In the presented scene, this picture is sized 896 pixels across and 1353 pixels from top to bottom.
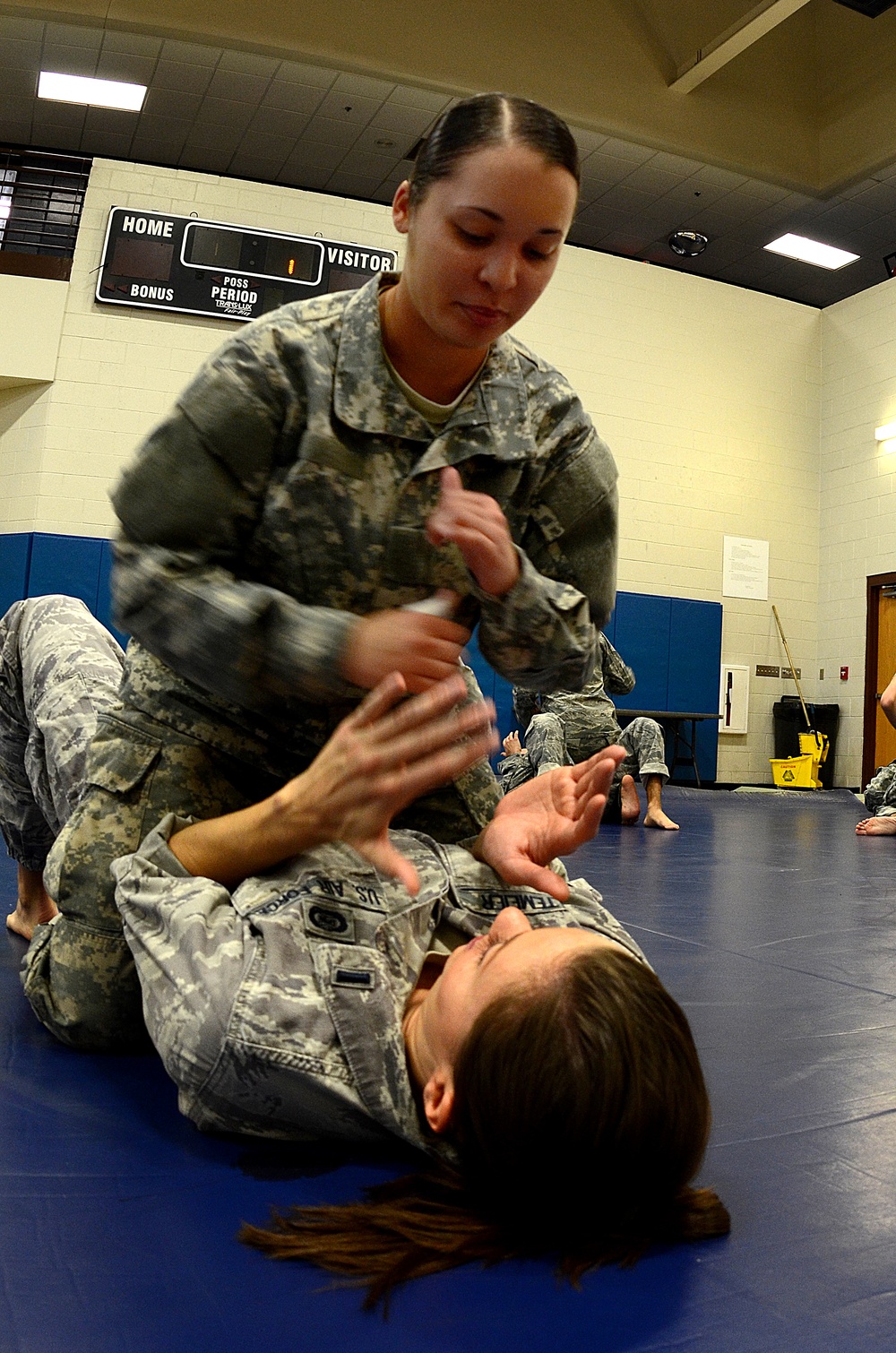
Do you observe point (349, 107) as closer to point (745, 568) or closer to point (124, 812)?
point (745, 568)

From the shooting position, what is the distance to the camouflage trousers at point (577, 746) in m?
5.19

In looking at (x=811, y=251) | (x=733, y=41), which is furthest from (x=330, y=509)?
(x=811, y=251)

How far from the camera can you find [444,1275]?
0.94 m

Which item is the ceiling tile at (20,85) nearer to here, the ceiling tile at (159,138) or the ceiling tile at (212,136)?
the ceiling tile at (159,138)

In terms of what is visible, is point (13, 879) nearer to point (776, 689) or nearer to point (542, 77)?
point (542, 77)

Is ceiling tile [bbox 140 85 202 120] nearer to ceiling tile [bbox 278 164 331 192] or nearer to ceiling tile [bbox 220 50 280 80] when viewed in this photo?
ceiling tile [bbox 220 50 280 80]

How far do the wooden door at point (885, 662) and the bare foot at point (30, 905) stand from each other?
8646mm

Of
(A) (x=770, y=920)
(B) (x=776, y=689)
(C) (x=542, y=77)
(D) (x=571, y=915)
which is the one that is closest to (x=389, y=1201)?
(D) (x=571, y=915)

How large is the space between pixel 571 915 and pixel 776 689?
365 inches

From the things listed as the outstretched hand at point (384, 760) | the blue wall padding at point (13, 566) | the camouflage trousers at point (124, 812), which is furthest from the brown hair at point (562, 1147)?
the blue wall padding at point (13, 566)

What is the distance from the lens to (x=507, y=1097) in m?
0.94

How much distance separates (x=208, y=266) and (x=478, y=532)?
24.9 ft

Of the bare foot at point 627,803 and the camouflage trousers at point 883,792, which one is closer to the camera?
the bare foot at point 627,803

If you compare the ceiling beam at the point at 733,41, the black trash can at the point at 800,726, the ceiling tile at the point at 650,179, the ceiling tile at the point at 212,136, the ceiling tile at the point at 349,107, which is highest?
the ceiling beam at the point at 733,41
